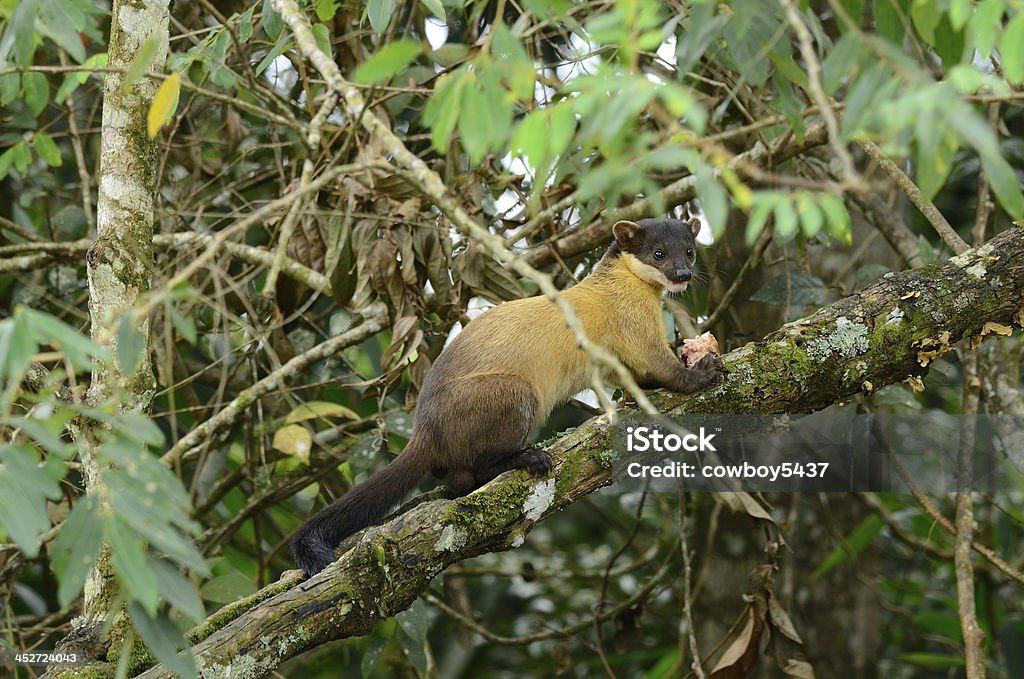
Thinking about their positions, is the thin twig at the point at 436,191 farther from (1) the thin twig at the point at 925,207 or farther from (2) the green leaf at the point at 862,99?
(1) the thin twig at the point at 925,207

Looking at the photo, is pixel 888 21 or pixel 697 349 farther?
pixel 697 349

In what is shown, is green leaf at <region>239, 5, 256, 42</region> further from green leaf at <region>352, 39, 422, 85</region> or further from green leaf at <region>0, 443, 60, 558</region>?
green leaf at <region>0, 443, 60, 558</region>

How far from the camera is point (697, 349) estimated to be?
411cm

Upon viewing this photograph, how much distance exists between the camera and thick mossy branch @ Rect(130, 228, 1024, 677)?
288 cm

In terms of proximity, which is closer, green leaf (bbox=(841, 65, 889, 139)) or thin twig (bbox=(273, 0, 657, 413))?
green leaf (bbox=(841, 65, 889, 139))

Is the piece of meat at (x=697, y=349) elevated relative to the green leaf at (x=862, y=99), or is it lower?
lower

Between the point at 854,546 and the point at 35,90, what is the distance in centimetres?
468

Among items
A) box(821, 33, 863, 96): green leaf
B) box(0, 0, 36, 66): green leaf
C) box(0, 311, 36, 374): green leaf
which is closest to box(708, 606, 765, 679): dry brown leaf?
box(821, 33, 863, 96): green leaf

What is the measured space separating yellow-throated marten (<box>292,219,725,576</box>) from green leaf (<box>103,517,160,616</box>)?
5.11 ft

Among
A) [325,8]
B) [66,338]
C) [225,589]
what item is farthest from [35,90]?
[66,338]

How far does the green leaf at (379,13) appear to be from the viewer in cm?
318

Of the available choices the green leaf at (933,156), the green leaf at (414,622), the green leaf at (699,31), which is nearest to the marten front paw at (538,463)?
the green leaf at (414,622)

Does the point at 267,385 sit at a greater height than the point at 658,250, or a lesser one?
greater

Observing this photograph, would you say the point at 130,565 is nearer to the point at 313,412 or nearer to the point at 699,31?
the point at 699,31
